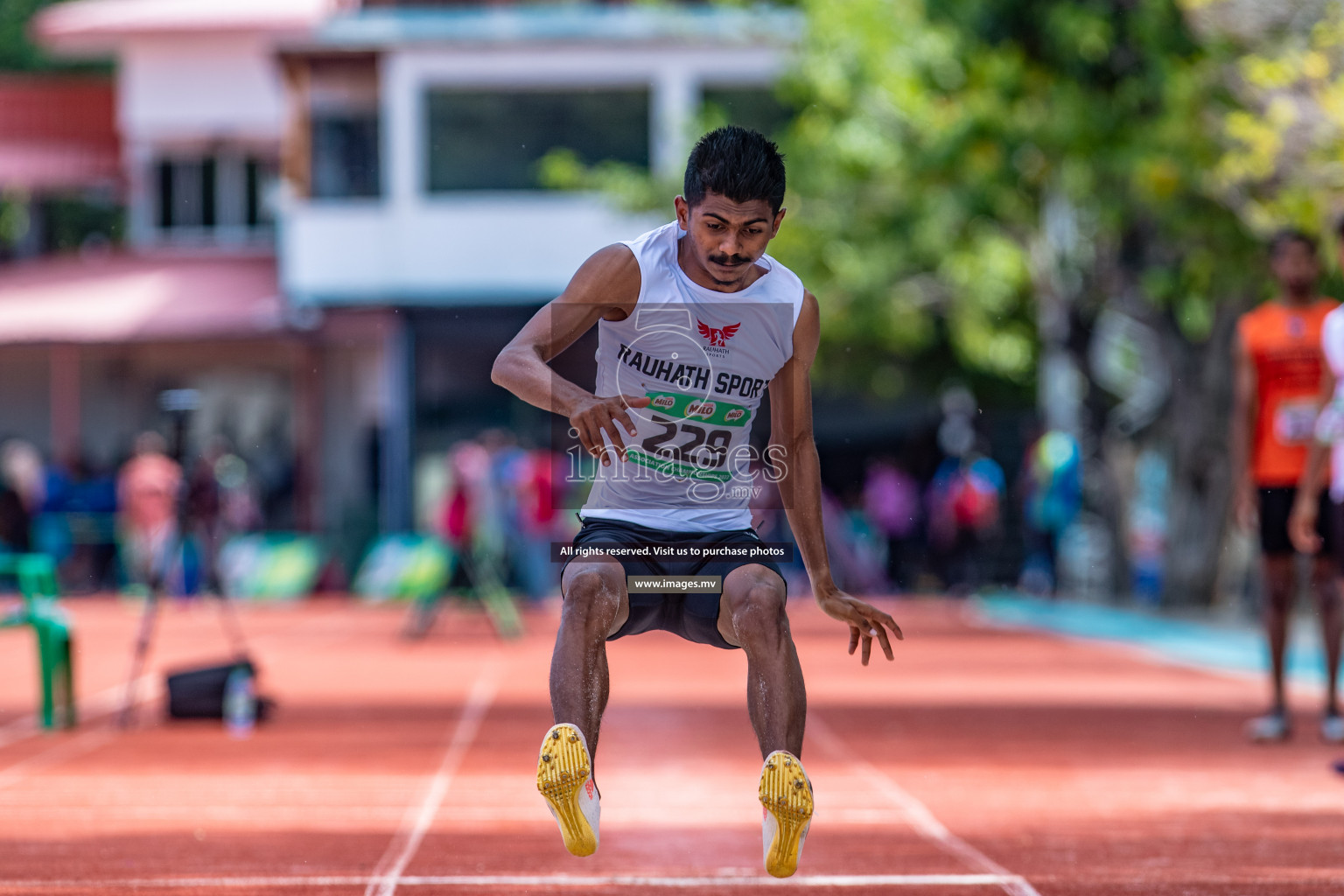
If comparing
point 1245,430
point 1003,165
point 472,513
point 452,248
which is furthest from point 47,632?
point 452,248

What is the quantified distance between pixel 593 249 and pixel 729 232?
892 inches

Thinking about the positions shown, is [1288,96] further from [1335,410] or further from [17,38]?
[17,38]

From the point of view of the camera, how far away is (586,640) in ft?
15.4

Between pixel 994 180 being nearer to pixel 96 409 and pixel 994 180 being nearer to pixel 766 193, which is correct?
pixel 766 193

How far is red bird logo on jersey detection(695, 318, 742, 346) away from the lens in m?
4.78

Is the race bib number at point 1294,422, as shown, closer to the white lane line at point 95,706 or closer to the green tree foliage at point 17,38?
the white lane line at point 95,706

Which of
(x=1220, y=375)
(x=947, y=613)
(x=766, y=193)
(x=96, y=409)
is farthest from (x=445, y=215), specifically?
(x=766, y=193)

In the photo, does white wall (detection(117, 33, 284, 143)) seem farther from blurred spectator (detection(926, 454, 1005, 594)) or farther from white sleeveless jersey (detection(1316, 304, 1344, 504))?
white sleeveless jersey (detection(1316, 304, 1344, 504))

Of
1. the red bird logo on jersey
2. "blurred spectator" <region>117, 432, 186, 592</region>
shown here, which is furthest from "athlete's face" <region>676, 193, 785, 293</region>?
"blurred spectator" <region>117, 432, 186, 592</region>

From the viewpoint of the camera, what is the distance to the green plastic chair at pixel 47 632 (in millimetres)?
10766

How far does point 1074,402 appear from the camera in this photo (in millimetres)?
28953

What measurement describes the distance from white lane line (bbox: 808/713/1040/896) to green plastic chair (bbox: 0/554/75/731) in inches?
163

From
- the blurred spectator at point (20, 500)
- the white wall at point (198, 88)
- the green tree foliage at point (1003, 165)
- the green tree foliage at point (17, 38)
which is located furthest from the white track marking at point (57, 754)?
the green tree foliage at point (17, 38)

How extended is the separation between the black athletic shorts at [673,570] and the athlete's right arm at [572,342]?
0.20 metres
